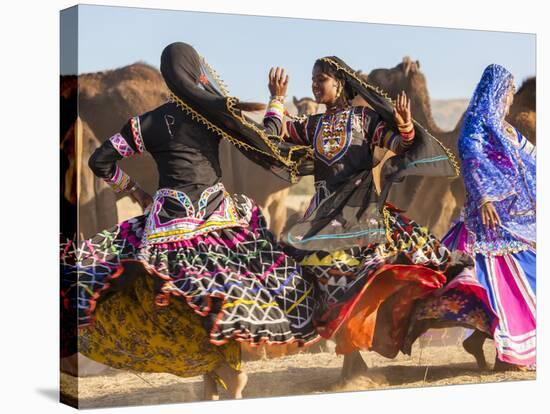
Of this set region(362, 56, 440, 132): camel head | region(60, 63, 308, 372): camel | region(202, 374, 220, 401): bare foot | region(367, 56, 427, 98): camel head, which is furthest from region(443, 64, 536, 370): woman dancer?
region(202, 374, 220, 401): bare foot

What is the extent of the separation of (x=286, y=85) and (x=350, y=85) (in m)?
0.49

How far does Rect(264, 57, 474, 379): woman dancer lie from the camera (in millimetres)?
8953

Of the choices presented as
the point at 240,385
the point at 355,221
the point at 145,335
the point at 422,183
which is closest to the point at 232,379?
the point at 240,385

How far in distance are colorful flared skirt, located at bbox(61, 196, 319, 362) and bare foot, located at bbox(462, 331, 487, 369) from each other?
1568mm

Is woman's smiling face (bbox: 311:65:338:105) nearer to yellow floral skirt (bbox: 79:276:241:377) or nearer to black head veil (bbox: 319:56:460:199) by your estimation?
black head veil (bbox: 319:56:460:199)

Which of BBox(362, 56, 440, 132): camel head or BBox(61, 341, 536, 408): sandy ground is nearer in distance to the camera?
BBox(61, 341, 536, 408): sandy ground

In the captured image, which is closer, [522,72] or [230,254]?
[230,254]

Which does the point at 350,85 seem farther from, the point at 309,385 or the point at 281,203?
the point at 309,385

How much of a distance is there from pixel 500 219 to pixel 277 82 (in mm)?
2093

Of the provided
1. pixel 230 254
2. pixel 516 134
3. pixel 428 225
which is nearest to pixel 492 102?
pixel 516 134

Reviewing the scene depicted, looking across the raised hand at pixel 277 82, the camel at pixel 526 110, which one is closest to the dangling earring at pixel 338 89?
the raised hand at pixel 277 82

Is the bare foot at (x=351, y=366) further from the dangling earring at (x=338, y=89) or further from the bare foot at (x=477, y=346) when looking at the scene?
the dangling earring at (x=338, y=89)

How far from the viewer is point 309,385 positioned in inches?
362

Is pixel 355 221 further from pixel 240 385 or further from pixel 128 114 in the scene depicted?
pixel 128 114
